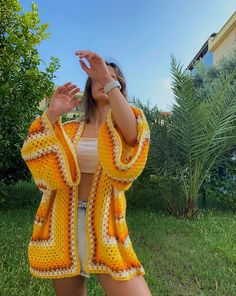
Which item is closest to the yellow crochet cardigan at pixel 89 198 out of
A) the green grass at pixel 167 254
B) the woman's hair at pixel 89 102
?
the woman's hair at pixel 89 102

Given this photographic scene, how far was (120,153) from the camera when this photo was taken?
5.30 ft

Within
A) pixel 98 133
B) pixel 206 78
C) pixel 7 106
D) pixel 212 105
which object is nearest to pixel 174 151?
pixel 212 105

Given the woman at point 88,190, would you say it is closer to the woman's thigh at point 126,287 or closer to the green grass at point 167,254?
the woman's thigh at point 126,287

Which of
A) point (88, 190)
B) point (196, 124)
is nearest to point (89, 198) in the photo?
point (88, 190)

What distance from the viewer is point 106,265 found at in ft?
5.29

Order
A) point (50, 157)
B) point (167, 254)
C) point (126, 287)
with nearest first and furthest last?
point (126, 287) → point (50, 157) → point (167, 254)

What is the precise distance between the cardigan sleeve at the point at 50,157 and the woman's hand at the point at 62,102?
0.12 feet

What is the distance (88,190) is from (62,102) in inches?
16.8

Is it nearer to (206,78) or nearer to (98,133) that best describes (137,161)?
(98,133)

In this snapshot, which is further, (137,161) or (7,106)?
(7,106)

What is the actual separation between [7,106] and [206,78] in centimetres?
749

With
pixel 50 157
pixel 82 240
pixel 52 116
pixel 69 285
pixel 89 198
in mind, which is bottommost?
pixel 69 285

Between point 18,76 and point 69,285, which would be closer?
point 69,285

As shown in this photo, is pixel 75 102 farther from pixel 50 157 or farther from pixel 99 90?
pixel 50 157
